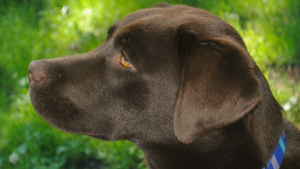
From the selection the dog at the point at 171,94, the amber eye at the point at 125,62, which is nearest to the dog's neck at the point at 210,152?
the dog at the point at 171,94

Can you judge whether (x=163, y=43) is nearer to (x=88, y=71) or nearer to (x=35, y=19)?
(x=88, y=71)

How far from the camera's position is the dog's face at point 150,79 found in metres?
2.18

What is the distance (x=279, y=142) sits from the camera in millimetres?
2449

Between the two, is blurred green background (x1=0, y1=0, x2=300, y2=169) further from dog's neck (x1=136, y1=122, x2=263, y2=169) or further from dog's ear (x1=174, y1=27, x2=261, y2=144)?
dog's ear (x1=174, y1=27, x2=261, y2=144)

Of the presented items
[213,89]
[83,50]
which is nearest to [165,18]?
[213,89]

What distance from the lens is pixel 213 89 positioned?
2162 mm

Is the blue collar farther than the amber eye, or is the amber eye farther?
the amber eye

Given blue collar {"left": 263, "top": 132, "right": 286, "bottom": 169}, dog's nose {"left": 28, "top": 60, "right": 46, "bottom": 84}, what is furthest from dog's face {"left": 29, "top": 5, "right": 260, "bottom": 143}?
blue collar {"left": 263, "top": 132, "right": 286, "bottom": 169}

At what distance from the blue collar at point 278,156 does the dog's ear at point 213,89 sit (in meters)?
0.40

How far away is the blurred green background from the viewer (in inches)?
149

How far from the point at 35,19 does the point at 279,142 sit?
13.8ft

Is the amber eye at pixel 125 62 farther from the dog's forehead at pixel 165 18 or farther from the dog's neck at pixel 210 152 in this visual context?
the dog's neck at pixel 210 152

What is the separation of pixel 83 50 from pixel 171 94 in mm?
2484

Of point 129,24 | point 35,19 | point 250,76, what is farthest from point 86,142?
point 35,19
